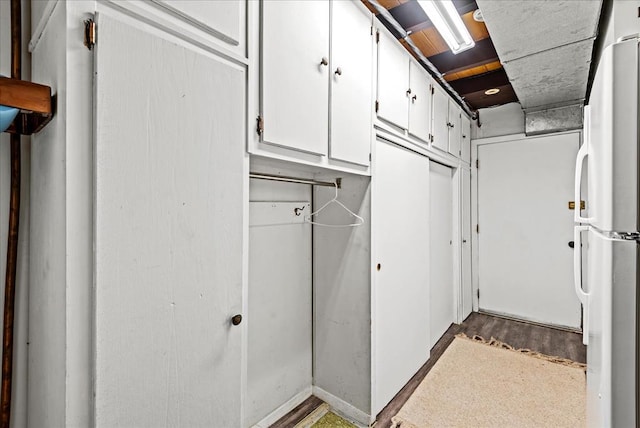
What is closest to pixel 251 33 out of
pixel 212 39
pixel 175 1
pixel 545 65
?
pixel 212 39

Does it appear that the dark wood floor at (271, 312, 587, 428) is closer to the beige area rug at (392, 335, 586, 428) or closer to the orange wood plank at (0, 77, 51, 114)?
the beige area rug at (392, 335, 586, 428)

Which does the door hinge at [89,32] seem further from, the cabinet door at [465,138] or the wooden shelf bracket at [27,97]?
the cabinet door at [465,138]

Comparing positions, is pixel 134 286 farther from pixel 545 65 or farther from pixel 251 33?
pixel 545 65

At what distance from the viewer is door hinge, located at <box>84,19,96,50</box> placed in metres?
0.77

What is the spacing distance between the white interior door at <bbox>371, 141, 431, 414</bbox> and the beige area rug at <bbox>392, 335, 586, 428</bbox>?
0.20 metres

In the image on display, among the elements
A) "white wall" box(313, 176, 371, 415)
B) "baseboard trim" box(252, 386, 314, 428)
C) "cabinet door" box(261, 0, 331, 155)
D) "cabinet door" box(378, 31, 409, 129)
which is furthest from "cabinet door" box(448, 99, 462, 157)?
"baseboard trim" box(252, 386, 314, 428)

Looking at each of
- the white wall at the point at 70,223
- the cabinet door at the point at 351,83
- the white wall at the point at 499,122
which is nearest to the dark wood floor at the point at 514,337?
the cabinet door at the point at 351,83

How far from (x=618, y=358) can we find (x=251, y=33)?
5.18 feet

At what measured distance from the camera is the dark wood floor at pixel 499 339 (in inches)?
80.4

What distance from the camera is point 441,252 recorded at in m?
3.26

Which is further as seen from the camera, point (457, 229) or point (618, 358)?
point (457, 229)

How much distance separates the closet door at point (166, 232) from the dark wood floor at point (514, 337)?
176 cm

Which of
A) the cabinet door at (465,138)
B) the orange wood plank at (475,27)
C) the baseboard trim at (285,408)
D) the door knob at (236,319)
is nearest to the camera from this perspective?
the door knob at (236,319)

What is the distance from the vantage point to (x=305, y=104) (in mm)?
1400
